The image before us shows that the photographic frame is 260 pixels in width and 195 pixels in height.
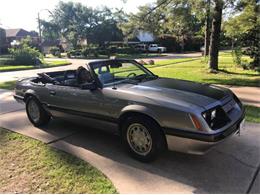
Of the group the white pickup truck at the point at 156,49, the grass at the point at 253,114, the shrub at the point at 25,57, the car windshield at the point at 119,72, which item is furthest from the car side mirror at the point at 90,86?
the white pickup truck at the point at 156,49

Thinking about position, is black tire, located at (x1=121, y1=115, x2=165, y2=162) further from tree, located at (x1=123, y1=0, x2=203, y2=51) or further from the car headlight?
tree, located at (x1=123, y1=0, x2=203, y2=51)

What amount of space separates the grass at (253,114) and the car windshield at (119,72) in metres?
2.29

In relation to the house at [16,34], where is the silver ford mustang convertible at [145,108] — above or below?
below

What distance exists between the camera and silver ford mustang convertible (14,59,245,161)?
3.58 m

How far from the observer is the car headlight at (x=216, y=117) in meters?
3.62

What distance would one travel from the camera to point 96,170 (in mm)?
3889

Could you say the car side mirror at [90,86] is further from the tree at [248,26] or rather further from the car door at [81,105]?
the tree at [248,26]

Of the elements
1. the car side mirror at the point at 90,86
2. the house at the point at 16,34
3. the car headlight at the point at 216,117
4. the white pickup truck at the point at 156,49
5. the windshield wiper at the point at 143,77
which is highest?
the house at the point at 16,34

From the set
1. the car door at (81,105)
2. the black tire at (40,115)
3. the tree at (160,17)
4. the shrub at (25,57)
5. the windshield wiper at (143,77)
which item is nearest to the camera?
the car door at (81,105)

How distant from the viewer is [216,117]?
3807mm

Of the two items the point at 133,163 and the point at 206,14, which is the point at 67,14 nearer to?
the point at 206,14

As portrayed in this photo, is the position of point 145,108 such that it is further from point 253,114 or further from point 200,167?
point 253,114

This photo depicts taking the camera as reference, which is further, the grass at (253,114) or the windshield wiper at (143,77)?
the grass at (253,114)

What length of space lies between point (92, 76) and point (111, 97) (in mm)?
598
